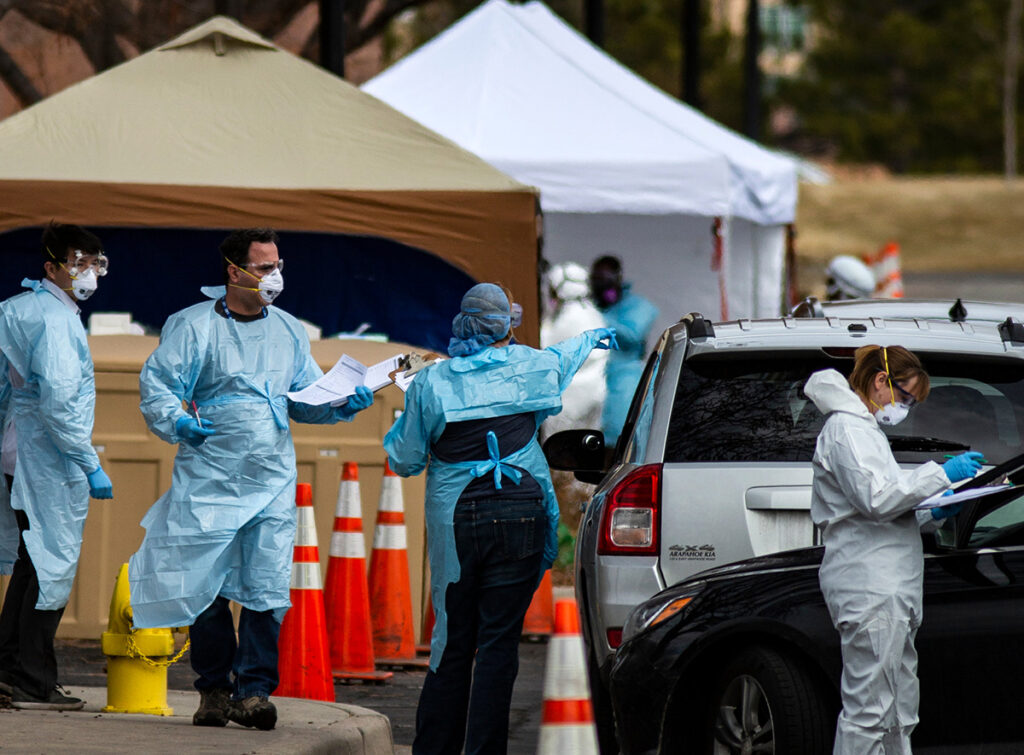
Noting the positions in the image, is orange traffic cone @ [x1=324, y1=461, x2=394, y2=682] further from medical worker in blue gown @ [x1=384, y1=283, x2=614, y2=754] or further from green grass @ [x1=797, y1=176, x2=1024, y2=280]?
green grass @ [x1=797, y1=176, x2=1024, y2=280]

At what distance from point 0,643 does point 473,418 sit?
2.28 meters

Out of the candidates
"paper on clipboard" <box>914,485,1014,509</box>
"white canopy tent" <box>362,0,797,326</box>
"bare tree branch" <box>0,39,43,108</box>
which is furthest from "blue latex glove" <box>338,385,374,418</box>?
"white canopy tent" <box>362,0,797,326</box>

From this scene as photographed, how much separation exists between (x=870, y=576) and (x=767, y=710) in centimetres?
61

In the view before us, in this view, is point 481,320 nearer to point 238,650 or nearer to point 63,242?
point 238,650

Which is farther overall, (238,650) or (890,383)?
(238,650)

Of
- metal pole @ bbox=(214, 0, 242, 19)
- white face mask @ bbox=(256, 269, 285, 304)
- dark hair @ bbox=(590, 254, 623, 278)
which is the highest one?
metal pole @ bbox=(214, 0, 242, 19)

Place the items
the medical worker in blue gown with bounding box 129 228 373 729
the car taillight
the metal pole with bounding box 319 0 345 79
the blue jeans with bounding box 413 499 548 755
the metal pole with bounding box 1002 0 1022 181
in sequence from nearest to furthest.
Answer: the blue jeans with bounding box 413 499 548 755 < the car taillight < the medical worker in blue gown with bounding box 129 228 373 729 < the metal pole with bounding box 319 0 345 79 < the metal pole with bounding box 1002 0 1022 181

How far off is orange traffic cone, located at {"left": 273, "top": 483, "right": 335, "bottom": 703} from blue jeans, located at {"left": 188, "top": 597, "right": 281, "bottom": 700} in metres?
0.96

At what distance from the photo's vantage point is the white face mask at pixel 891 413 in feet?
17.4

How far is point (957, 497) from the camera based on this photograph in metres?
5.20

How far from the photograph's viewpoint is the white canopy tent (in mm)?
14148

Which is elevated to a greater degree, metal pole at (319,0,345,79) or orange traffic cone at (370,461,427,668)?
metal pole at (319,0,345,79)

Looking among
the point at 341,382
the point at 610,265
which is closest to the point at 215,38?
the point at 610,265

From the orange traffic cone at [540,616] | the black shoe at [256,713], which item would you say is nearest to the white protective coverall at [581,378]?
the orange traffic cone at [540,616]
